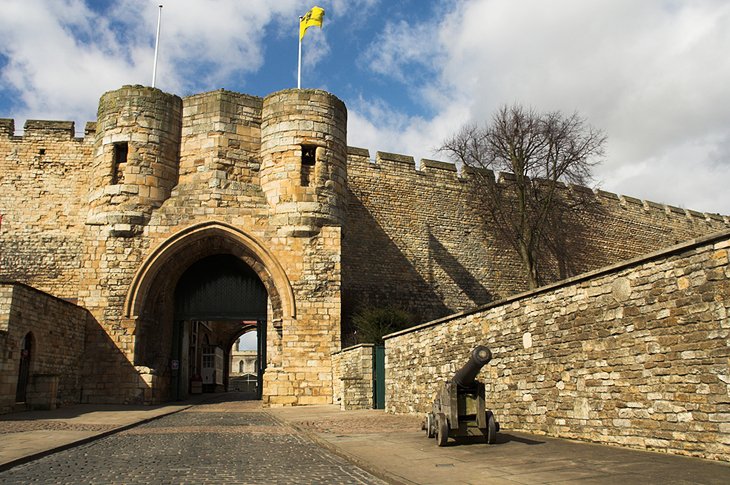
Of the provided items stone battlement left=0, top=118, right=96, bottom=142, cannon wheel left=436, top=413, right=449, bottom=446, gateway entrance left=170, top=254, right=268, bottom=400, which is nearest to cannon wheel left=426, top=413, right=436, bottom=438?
cannon wheel left=436, top=413, right=449, bottom=446

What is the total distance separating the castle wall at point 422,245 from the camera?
63.9 ft

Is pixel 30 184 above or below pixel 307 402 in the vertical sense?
above

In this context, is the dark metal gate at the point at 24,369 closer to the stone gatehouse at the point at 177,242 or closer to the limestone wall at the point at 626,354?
the stone gatehouse at the point at 177,242

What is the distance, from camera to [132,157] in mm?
15172

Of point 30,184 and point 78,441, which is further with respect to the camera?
point 30,184

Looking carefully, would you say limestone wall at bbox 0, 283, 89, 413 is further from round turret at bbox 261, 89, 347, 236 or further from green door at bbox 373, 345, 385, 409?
green door at bbox 373, 345, 385, 409

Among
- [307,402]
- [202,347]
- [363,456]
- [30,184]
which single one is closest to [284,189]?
[307,402]

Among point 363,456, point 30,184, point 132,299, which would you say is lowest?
point 363,456

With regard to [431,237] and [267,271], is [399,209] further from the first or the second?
[267,271]

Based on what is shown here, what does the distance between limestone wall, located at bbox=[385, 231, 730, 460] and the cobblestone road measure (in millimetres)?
2540

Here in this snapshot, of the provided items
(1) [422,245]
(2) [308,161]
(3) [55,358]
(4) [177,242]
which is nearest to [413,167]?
(1) [422,245]

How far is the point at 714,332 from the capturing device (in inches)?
186

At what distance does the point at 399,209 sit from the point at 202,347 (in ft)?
44.1

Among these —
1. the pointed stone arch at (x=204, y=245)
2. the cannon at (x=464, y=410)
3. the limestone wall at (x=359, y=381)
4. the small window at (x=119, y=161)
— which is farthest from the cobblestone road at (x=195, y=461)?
the small window at (x=119, y=161)
